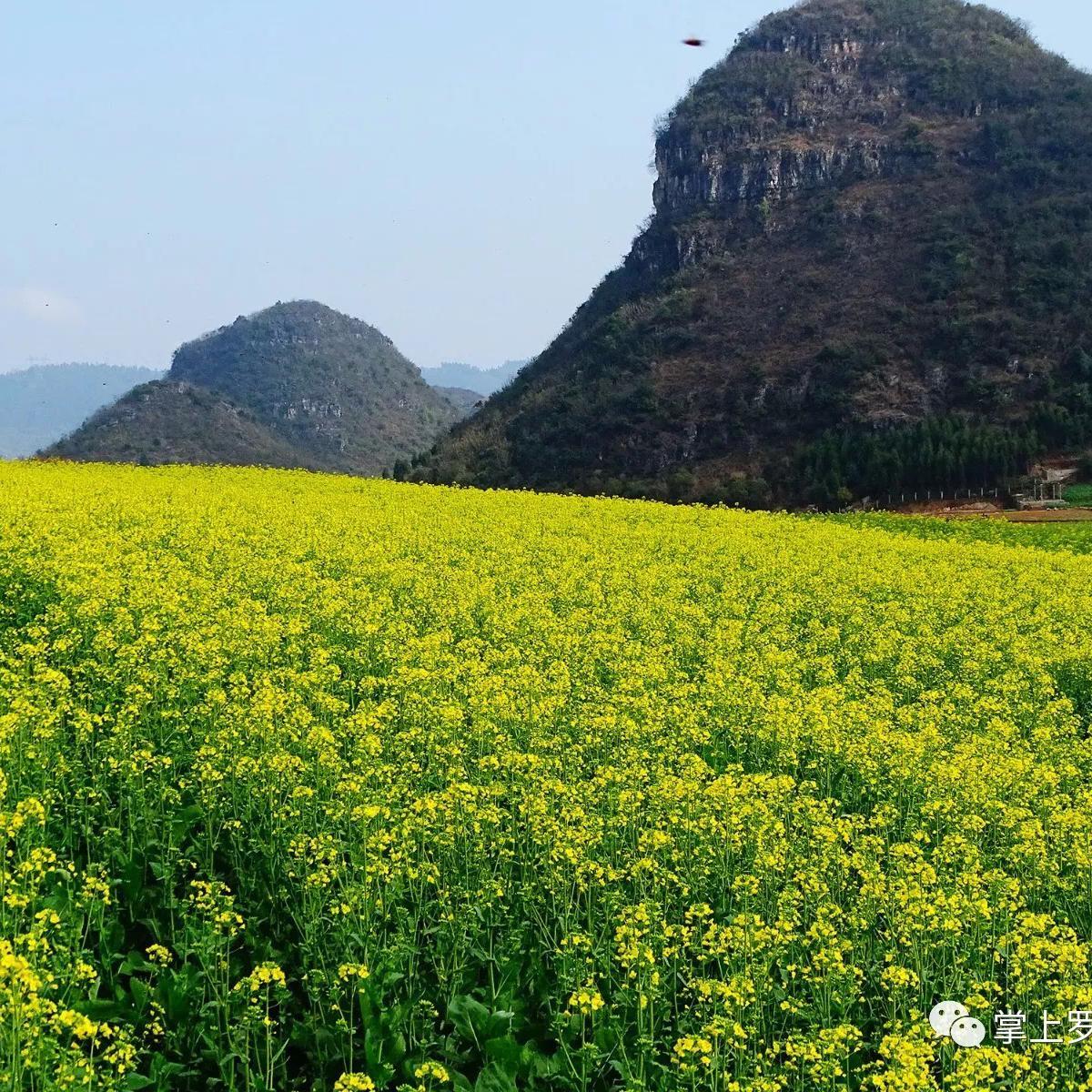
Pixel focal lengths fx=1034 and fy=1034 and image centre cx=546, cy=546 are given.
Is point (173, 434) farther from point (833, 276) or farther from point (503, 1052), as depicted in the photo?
point (503, 1052)

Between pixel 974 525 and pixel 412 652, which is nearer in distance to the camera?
pixel 412 652

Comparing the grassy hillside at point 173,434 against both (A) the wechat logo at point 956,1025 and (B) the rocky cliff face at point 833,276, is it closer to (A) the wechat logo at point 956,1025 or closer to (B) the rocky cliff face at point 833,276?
(B) the rocky cliff face at point 833,276

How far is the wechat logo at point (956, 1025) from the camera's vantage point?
245 inches

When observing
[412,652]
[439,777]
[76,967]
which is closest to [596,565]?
[412,652]

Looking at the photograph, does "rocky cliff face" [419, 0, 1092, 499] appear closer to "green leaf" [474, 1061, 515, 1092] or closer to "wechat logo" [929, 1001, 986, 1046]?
"wechat logo" [929, 1001, 986, 1046]

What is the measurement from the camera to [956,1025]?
20.8 ft

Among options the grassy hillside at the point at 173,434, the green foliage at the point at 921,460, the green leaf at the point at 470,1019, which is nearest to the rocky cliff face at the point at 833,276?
the green foliage at the point at 921,460

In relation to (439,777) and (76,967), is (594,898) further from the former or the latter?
(76,967)

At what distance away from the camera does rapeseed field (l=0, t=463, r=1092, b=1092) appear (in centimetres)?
A: 628

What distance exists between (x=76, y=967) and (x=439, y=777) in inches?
147

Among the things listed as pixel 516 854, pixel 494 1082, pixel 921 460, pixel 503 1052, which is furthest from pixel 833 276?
pixel 494 1082

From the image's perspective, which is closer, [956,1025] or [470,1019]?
[956,1025]

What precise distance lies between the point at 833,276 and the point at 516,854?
12347 centimetres

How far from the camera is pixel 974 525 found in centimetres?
4109
